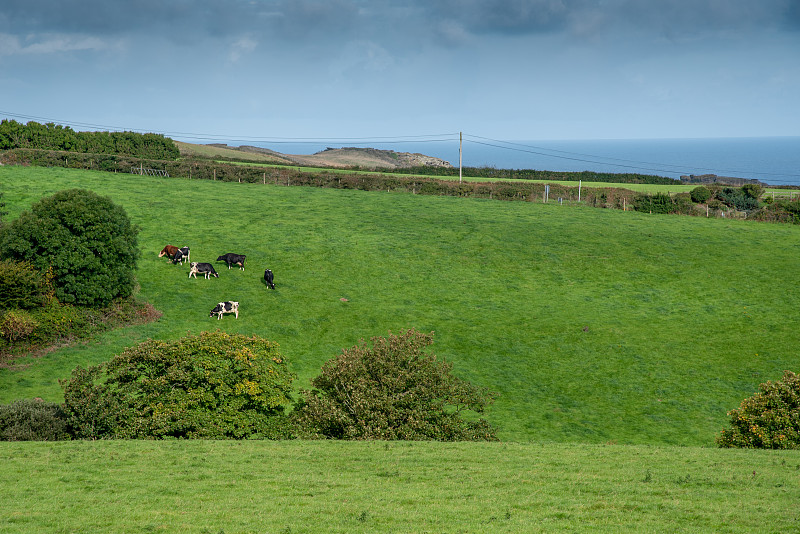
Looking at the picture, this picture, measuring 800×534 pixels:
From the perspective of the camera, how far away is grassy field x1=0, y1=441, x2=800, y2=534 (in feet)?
47.0

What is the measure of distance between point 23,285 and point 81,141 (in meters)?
76.1

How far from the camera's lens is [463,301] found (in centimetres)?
4650

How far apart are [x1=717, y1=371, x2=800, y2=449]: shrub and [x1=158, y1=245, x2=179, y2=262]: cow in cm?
4096

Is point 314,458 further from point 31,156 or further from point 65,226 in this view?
point 31,156

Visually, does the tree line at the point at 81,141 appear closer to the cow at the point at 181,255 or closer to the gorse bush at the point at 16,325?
the cow at the point at 181,255

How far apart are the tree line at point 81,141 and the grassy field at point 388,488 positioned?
92250 mm

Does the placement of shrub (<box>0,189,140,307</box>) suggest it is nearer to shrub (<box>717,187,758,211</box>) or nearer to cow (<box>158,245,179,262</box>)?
cow (<box>158,245,179,262</box>)

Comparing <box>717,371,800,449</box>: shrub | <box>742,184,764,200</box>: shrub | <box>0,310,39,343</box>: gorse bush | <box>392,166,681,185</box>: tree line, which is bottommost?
<box>0,310,39,343</box>: gorse bush

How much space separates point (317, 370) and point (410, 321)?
861 centimetres

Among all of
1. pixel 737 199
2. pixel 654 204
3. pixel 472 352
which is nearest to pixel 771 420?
pixel 472 352

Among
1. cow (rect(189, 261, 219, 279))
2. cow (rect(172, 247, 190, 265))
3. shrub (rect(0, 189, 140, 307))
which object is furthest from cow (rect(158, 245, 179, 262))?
shrub (rect(0, 189, 140, 307))

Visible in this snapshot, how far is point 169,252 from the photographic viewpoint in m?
51.5

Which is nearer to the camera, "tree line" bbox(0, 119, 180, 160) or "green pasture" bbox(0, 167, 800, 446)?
"green pasture" bbox(0, 167, 800, 446)

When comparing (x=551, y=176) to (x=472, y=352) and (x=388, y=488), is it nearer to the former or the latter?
(x=472, y=352)
